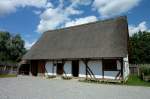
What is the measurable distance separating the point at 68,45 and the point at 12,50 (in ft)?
85.3

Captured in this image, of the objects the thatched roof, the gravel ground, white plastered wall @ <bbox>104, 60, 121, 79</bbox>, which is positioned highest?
the thatched roof

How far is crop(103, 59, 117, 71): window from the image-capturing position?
19141 millimetres

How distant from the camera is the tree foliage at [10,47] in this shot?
147ft

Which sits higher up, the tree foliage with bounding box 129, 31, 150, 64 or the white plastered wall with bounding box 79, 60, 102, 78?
the tree foliage with bounding box 129, 31, 150, 64

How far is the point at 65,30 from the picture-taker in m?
27.5

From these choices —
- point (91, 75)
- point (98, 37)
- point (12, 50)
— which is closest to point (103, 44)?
point (98, 37)

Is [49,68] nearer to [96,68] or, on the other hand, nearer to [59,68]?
[59,68]

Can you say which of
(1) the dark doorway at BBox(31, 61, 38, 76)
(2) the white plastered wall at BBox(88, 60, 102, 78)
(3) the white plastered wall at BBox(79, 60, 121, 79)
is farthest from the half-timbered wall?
(2) the white plastered wall at BBox(88, 60, 102, 78)

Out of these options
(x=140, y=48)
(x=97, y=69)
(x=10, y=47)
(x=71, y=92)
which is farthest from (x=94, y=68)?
(x=10, y=47)

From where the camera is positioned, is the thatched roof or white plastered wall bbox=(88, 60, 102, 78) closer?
the thatched roof

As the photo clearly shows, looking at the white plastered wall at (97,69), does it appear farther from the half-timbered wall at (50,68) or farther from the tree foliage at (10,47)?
the tree foliage at (10,47)

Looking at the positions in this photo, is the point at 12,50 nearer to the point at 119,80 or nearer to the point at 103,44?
the point at 103,44

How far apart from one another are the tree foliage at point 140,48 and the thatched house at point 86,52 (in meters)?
21.0

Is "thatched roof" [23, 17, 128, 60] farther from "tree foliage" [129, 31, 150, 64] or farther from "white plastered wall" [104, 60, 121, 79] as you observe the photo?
"tree foliage" [129, 31, 150, 64]
